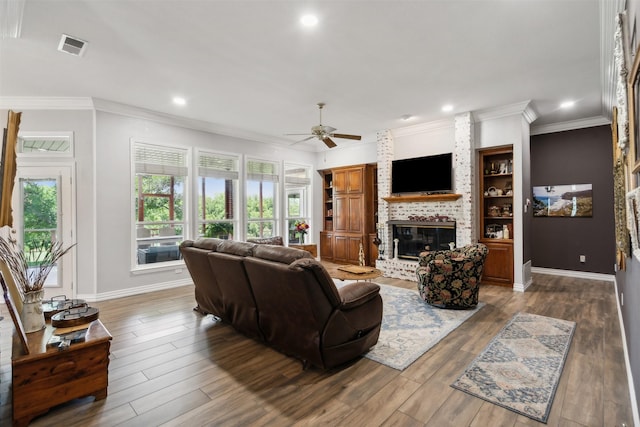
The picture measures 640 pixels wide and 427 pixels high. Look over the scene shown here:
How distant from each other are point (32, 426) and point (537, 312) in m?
5.18

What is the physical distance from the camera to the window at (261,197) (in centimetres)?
700

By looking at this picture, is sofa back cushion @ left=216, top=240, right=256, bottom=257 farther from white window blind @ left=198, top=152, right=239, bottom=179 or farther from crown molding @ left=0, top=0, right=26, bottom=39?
white window blind @ left=198, top=152, right=239, bottom=179

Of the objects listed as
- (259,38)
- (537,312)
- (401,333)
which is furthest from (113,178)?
(537,312)

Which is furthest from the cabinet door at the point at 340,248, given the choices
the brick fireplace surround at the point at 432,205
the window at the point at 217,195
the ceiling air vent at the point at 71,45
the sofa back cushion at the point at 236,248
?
the ceiling air vent at the point at 71,45

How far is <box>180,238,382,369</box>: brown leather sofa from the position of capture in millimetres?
2387

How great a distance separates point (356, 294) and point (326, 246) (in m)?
5.82

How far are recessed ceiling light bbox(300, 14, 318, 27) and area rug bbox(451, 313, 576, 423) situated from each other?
3.31m

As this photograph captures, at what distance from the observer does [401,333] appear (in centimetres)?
342

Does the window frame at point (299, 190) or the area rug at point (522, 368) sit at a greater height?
the window frame at point (299, 190)

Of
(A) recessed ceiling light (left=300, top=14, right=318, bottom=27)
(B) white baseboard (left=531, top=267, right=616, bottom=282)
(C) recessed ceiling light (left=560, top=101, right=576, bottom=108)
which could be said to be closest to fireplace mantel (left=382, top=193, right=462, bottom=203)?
(C) recessed ceiling light (left=560, top=101, right=576, bottom=108)

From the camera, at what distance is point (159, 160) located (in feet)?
18.4

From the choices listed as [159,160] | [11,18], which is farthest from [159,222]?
[11,18]

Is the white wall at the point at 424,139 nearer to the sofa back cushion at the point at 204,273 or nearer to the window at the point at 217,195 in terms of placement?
the window at the point at 217,195

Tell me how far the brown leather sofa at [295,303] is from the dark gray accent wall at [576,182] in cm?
539
